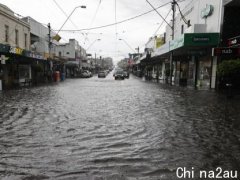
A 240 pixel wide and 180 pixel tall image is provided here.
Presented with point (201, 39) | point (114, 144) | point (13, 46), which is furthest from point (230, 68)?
point (13, 46)

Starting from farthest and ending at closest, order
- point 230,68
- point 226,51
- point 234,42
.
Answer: point 226,51 < point 234,42 < point 230,68

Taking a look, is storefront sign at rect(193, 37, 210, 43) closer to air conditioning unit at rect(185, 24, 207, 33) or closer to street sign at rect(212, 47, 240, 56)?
street sign at rect(212, 47, 240, 56)

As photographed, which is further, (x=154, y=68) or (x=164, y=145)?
(x=154, y=68)

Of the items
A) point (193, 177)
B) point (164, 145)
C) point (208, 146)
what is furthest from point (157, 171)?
point (208, 146)

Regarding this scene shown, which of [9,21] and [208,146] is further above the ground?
[9,21]

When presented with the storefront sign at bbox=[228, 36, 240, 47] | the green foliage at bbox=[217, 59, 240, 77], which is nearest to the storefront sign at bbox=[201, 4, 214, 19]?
the storefront sign at bbox=[228, 36, 240, 47]

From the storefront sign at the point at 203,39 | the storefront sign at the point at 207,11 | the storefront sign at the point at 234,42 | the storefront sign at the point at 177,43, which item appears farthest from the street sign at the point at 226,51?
the storefront sign at the point at 207,11

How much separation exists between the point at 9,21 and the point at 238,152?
92.3ft

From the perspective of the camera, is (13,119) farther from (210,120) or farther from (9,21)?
(9,21)

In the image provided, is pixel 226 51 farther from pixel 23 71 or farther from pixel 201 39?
pixel 23 71

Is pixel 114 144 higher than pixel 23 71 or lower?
lower

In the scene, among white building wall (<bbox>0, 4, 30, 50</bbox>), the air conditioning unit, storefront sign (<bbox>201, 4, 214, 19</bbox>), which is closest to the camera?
storefront sign (<bbox>201, 4, 214, 19</bbox>)

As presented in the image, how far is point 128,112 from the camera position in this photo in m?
11.1

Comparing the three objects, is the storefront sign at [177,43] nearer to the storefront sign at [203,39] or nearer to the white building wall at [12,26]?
the storefront sign at [203,39]
